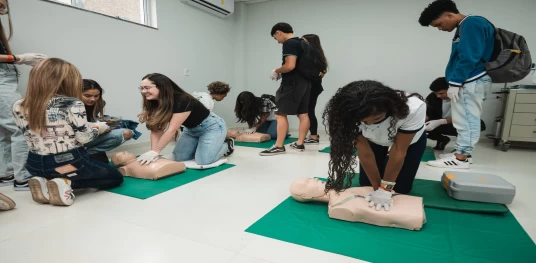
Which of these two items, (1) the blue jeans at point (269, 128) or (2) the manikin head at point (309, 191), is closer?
(2) the manikin head at point (309, 191)

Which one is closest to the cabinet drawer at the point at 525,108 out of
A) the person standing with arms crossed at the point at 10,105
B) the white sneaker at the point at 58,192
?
the white sneaker at the point at 58,192

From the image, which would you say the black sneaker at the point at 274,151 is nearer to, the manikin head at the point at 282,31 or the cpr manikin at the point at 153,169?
the cpr manikin at the point at 153,169

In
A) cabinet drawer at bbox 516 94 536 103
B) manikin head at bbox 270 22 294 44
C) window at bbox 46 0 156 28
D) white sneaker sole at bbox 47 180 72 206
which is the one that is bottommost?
white sneaker sole at bbox 47 180 72 206

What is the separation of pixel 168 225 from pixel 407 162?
135 centimetres

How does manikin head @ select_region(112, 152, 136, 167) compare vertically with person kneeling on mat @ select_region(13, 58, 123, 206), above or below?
below

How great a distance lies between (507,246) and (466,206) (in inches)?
15.2

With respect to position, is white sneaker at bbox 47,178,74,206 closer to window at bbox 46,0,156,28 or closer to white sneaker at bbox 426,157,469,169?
window at bbox 46,0,156,28

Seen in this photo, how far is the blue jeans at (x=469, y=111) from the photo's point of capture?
2312mm

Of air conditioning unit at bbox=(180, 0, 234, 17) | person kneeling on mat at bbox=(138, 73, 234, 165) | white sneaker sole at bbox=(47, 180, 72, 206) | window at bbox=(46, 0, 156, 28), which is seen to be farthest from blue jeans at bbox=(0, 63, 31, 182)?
air conditioning unit at bbox=(180, 0, 234, 17)

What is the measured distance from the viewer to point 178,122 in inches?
83.9

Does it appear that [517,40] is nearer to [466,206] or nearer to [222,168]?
[466,206]

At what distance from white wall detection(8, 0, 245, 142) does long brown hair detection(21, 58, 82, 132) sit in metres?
1.27

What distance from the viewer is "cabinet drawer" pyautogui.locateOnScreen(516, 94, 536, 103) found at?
3.06 m

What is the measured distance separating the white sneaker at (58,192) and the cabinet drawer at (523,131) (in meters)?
4.30
